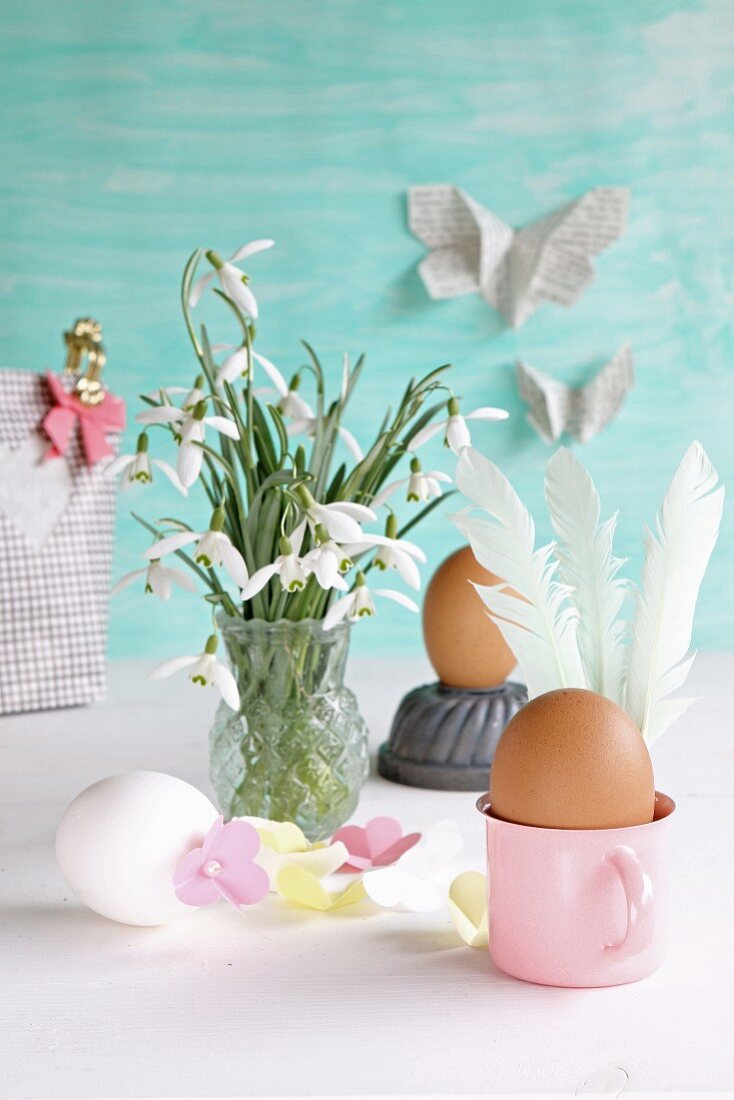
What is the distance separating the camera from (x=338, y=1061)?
499 mm

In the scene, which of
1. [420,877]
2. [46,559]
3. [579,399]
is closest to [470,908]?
[420,877]

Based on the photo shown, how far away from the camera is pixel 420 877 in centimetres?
70

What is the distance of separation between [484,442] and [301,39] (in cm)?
55

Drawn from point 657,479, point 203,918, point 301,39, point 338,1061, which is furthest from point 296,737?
point 301,39

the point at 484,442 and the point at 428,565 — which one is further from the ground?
the point at 484,442

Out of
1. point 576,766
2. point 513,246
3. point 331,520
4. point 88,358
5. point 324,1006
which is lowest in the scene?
point 324,1006

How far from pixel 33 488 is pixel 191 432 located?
561mm

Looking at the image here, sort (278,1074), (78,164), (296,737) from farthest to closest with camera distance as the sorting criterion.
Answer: (78,164), (296,737), (278,1074)

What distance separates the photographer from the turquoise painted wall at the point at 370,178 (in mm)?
1488

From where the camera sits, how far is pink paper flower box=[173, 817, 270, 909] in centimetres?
62

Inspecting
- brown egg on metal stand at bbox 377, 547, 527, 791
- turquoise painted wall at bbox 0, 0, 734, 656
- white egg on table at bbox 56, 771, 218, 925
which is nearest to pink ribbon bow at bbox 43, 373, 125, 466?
turquoise painted wall at bbox 0, 0, 734, 656

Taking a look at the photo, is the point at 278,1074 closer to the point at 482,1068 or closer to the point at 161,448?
the point at 482,1068

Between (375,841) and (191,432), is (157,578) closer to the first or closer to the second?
(191,432)

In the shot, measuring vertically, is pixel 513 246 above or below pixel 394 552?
above
